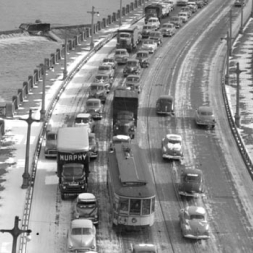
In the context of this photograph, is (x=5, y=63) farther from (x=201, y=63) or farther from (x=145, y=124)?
(x=145, y=124)

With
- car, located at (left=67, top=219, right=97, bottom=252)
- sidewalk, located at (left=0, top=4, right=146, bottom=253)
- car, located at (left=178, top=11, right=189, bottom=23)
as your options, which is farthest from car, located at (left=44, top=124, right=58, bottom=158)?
car, located at (left=178, top=11, right=189, bottom=23)

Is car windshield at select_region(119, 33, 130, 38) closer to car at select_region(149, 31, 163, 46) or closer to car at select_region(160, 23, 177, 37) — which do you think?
car at select_region(149, 31, 163, 46)

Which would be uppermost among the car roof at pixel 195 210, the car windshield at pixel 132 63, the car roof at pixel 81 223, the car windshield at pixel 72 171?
the car windshield at pixel 72 171

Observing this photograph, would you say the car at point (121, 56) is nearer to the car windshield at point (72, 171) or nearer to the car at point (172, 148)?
the car at point (172, 148)

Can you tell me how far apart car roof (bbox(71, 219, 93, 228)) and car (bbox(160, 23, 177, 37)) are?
71392mm

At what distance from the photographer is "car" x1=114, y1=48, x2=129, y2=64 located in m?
101

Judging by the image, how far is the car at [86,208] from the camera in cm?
5462

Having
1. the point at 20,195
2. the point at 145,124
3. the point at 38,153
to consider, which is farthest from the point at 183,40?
the point at 20,195

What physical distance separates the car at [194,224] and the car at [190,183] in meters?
5.32

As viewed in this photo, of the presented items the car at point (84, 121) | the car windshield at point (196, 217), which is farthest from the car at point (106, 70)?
the car windshield at point (196, 217)

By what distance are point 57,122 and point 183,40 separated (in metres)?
45.7

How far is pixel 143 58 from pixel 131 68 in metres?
6.82

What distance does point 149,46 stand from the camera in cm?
10850

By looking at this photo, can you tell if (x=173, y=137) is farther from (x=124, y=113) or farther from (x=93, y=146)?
(x=93, y=146)
